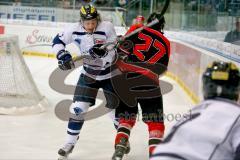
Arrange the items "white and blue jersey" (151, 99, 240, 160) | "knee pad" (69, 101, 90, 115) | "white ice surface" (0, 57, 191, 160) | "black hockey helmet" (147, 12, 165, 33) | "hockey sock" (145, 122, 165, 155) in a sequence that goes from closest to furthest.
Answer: "white and blue jersey" (151, 99, 240, 160), "hockey sock" (145, 122, 165, 155), "black hockey helmet" (147, 12, 165, 33), "knee pad" (69, 101, 90, 115), "white ice surface" (0, 57, 191, 160)

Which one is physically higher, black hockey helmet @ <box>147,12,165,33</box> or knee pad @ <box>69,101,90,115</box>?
black hockey helmet @ <box>147,12,165,33</box>

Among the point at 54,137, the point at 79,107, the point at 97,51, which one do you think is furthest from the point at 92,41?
the point at 54,137

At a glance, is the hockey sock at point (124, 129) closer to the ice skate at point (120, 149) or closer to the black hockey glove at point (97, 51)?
the ice skate at point (120, 149)

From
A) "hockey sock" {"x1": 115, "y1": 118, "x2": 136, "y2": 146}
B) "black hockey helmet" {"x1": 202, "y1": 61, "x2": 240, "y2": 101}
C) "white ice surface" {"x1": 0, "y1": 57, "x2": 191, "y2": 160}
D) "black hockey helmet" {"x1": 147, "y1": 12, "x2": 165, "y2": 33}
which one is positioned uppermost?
"black hockey helmet" {"x1": 147, "y1": 12, "x2": 165, "y2": 33}

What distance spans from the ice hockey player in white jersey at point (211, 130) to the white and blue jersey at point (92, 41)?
2.05 meters

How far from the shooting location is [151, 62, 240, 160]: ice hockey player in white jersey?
4.25ft

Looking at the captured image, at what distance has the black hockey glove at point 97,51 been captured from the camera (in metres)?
3.38

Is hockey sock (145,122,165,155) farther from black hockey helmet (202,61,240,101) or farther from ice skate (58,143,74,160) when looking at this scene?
black hockey helmet (202,61,240,101)

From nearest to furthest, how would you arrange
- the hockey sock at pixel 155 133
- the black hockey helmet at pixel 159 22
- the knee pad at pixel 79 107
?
the hockey sock at pixel 155 133
the black hockey helmet at pixel 159 22
the knee pad at pixel 79 107

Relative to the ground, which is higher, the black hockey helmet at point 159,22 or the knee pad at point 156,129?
the black hockey helmet at point 159,22

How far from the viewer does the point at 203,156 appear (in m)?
1.29

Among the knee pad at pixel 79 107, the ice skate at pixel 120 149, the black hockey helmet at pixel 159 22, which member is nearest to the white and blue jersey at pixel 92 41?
the knee pad at pixel 79 107

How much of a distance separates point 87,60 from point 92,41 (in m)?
0.14

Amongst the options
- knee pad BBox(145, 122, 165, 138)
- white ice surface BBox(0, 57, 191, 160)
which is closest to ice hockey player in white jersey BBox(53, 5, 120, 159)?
white ice surface BBox(0, 57, 191, 160)
